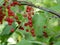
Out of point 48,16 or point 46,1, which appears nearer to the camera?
point 48,16

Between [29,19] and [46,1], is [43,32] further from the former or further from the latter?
[46,1]

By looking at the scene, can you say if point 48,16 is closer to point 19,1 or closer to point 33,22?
point 33,22

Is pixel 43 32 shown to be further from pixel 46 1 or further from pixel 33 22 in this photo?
pixel 46 1

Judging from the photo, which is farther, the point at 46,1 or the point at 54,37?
the point at 46,1

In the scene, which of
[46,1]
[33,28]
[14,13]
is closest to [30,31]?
→ [33,28]

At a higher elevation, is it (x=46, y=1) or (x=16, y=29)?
(x=46, y=1)

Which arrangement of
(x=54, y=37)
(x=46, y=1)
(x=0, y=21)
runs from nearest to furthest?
(x=54, y=37) < (x=0, y=21) < (x=46, y=1)

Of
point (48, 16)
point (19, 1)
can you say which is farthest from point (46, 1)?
point (19, 1)

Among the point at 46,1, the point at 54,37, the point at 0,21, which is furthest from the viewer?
→ the point at 46,1
